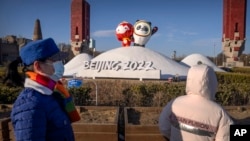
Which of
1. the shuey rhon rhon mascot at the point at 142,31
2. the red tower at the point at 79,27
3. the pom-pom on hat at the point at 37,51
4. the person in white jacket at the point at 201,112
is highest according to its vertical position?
the red tower at the point at 79,27

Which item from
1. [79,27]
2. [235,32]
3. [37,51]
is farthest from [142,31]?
[79,27]

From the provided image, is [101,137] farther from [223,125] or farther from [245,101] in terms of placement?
[245,101]

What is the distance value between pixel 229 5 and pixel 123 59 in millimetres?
19686

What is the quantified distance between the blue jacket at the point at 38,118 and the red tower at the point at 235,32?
3056 cm

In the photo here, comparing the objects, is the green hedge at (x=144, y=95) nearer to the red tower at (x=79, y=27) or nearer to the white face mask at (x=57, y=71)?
the white face mask at (x=57, y=71)

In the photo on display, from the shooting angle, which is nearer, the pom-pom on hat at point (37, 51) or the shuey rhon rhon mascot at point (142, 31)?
the pom-pom on hat at point (37, 51)

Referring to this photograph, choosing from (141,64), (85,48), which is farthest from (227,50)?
(141,64)

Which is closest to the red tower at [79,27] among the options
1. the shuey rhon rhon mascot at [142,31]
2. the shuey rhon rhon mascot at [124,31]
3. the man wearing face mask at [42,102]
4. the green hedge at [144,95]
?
the shuey rhon rhon mascot at [124,31]

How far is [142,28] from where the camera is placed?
17.5 m

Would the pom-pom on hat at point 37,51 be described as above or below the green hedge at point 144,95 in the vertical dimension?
above

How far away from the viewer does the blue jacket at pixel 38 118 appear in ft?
5.22

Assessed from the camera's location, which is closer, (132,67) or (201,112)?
(201,112)

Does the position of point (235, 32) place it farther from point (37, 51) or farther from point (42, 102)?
point (42, 102)

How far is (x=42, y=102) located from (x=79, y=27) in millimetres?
33756
